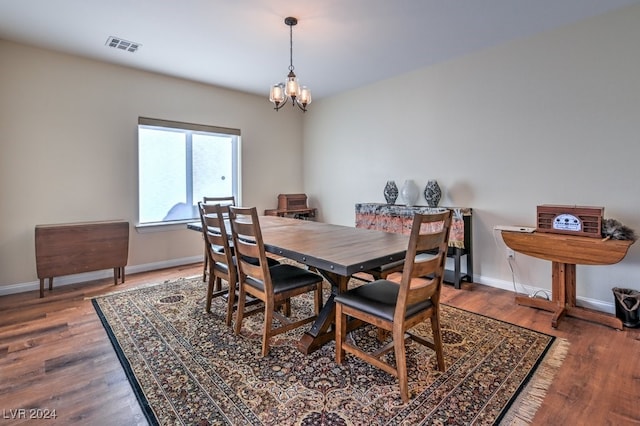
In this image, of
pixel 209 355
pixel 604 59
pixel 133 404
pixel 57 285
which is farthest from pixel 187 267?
pixel 604 59

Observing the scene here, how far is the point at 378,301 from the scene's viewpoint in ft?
5.79

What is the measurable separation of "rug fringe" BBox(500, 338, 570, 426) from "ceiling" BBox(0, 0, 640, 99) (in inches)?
102

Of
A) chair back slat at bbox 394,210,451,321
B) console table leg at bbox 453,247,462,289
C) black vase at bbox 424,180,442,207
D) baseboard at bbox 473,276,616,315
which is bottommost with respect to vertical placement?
baseboard at bbox 473,276,616,315

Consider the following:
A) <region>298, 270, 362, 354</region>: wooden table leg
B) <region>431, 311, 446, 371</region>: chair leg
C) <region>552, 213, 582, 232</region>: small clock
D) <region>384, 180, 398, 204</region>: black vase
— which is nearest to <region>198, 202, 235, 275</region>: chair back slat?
<region>298, 270, 362, 354</region>: wooden table leg

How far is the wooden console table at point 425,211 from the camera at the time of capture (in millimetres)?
3359

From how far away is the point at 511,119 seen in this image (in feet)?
10.5

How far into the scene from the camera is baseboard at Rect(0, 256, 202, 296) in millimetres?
3287

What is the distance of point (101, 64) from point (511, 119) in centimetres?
453

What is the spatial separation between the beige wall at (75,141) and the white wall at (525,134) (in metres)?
2.65

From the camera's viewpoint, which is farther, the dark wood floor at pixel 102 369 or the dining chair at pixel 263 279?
the dining chair at pixel 263 279

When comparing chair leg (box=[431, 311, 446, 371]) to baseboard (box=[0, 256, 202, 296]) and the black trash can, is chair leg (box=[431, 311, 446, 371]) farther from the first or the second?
baseboard (box=[0, 256, 202, 296])

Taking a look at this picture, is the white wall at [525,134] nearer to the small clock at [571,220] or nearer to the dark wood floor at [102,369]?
the small clock at [571,220]

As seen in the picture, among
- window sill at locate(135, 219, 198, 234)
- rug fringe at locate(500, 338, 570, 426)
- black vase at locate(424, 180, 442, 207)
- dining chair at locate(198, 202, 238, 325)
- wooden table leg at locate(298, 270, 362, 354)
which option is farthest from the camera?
window sill at locate(135, 219, 198, 234)

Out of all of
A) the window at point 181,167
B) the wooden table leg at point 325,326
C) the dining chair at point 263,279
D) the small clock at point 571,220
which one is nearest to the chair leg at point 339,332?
the wooden table leg at point 325,326
